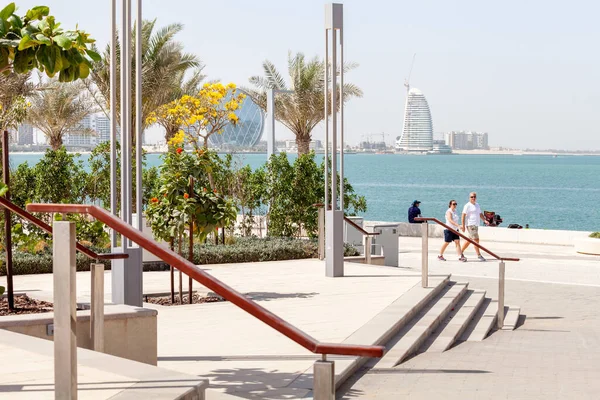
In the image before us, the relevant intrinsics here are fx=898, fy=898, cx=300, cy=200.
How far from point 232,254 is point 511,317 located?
5965 millimetres

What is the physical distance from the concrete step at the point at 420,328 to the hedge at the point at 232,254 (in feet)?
15.2

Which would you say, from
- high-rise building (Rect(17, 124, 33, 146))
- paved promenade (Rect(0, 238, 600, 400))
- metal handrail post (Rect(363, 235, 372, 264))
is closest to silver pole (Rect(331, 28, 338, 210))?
paved promenade (Rect(0, 238, 600, 400))

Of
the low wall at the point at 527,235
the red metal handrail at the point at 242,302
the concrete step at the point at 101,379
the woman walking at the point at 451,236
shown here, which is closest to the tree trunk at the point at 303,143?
the low wall at the point at 527,235

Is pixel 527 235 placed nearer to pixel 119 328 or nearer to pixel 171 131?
pixel 171 131

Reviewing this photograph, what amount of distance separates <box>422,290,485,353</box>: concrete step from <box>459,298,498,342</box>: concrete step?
0.07 m

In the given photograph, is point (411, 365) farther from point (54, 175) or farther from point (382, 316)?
point (54, 175)

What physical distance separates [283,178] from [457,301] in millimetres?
8929

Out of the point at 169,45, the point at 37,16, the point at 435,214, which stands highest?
the point at 169,45

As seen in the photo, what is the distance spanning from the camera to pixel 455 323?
11.3 m

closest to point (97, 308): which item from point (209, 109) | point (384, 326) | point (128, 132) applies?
point (128, 132)

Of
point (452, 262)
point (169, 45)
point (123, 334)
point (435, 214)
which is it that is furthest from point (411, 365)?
point (435, 214)

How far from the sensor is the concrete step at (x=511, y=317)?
12.3 m

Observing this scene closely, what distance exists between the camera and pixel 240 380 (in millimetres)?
6859

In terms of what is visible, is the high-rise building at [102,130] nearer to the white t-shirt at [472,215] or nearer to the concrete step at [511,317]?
the white t-shirt at [472,215]
